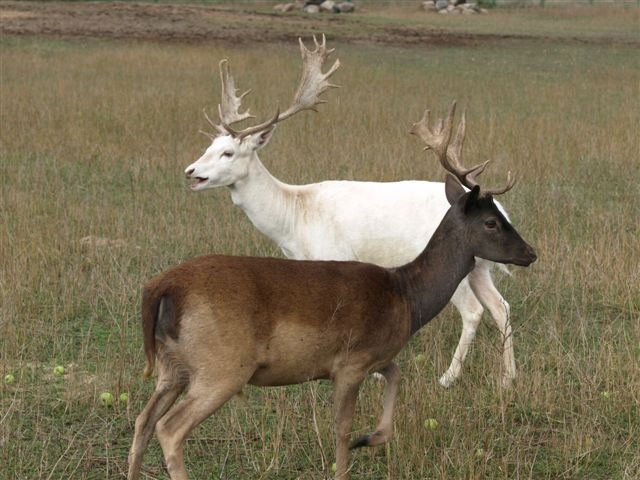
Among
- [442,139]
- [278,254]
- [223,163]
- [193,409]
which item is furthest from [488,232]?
[278,254]

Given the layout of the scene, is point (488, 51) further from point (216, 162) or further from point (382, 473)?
point (382, 473)

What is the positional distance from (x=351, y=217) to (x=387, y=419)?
196 centimetres

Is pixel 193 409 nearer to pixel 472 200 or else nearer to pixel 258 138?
pixel 472 200

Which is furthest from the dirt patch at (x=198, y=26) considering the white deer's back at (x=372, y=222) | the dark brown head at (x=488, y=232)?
the dark brown head at (x=488, y=232)

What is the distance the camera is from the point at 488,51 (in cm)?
2673

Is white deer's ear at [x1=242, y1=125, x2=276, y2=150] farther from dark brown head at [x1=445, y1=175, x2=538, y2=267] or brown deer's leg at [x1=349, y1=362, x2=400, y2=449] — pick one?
brown deer's leg at [x1=349, y1=362, x2=400, y2=449]

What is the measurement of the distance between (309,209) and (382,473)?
2215 millimetres

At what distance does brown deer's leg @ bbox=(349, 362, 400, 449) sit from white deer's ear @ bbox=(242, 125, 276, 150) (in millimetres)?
2527

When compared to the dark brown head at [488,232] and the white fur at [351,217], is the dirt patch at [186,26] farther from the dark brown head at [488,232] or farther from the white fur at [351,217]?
the dark brown head at [488,232]

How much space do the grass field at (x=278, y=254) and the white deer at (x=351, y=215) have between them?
0.86 ft

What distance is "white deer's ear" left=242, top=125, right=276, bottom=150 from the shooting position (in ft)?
22.5

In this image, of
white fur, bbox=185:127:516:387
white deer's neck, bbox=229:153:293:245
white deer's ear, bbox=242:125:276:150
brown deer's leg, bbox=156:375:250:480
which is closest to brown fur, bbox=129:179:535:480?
brown deer's leg, bbox=156:375:250:480

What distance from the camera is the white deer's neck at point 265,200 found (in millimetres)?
6691

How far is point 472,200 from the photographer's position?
16.5 feet
